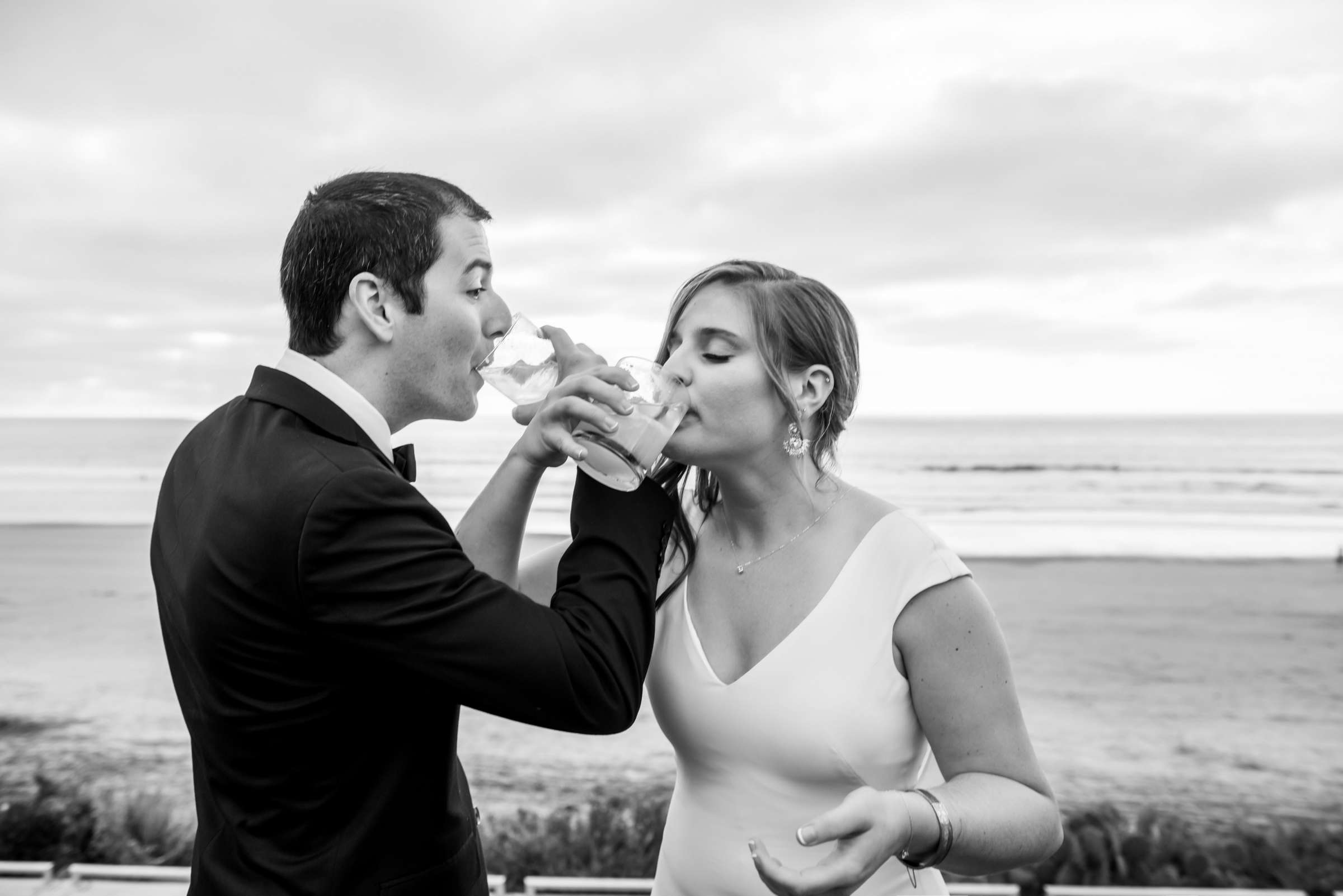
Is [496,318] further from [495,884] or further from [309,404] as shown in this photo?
[495,884]

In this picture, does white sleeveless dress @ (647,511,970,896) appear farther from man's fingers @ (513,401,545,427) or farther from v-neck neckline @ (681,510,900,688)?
man's fingers @ (513,401,545,427)

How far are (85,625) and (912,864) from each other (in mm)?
10761

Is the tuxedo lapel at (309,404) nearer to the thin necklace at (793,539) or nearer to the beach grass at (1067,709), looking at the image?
the thin necklace at (793,539)

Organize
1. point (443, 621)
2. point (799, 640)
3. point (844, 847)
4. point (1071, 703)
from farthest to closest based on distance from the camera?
point (1071, 703), point (799, 640), point (443, 621), point (844, 847)

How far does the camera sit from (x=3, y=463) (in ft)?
137

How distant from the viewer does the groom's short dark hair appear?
6.56 ft

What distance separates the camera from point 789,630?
228 cm

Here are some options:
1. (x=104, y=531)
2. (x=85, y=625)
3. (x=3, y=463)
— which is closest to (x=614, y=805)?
(x=85, y=625)

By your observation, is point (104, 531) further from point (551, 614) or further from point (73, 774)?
point (551, 614)

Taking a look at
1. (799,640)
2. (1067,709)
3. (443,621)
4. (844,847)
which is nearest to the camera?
(844,847)

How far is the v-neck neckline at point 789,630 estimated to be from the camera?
2230 mm

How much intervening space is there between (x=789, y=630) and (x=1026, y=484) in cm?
3101

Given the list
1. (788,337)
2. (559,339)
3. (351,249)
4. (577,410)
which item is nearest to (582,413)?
(577,410)

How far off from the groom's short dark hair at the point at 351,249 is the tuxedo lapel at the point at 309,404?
150 millimetres
